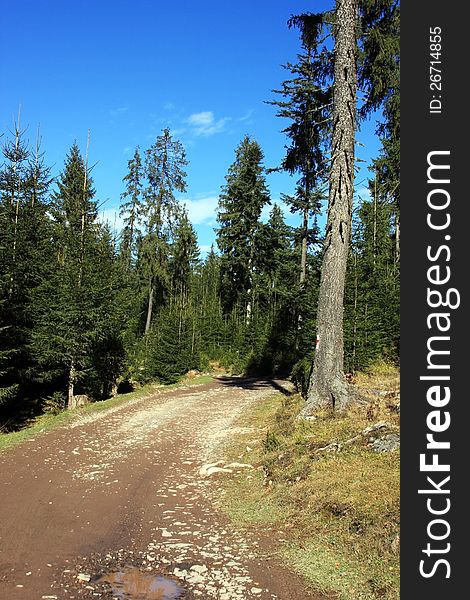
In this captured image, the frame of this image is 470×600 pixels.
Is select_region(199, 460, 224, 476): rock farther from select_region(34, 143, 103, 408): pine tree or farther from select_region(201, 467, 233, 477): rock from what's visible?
select_region(34, 143, 103, 408): pine tree

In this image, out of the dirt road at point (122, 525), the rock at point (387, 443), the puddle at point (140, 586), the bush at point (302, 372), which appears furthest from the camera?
the bush at point (302, 372)

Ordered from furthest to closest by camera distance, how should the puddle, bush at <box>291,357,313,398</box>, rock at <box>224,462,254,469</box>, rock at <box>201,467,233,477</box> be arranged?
bush at <box>291,357,313,398</box>, rock at <box>224,462,254,469</box>, rock at <box>201,467,233,477</box>, the puddle

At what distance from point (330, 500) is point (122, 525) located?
270 cm

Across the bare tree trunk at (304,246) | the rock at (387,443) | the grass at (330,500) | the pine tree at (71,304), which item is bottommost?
the grass at (330,500)

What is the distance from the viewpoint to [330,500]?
5.77 meters

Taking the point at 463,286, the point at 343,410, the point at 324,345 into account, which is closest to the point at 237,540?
the point at 463,286

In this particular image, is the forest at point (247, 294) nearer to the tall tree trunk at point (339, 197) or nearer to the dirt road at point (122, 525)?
the tall tree trunk at point (339, 197)

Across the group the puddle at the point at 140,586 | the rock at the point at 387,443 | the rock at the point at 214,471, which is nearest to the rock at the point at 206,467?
the rock at the point at 214,471

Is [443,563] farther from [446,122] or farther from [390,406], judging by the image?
[390,406]

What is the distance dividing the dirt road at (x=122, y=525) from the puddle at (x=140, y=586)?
0.06 ft

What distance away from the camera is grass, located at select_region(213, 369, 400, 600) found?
14.7 feet

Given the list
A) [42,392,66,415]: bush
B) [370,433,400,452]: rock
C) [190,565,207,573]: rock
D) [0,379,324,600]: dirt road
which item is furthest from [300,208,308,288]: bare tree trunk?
[190,565,207,573]: rock

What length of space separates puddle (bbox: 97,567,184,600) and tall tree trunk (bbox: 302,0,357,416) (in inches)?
254

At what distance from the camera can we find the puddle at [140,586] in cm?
426
